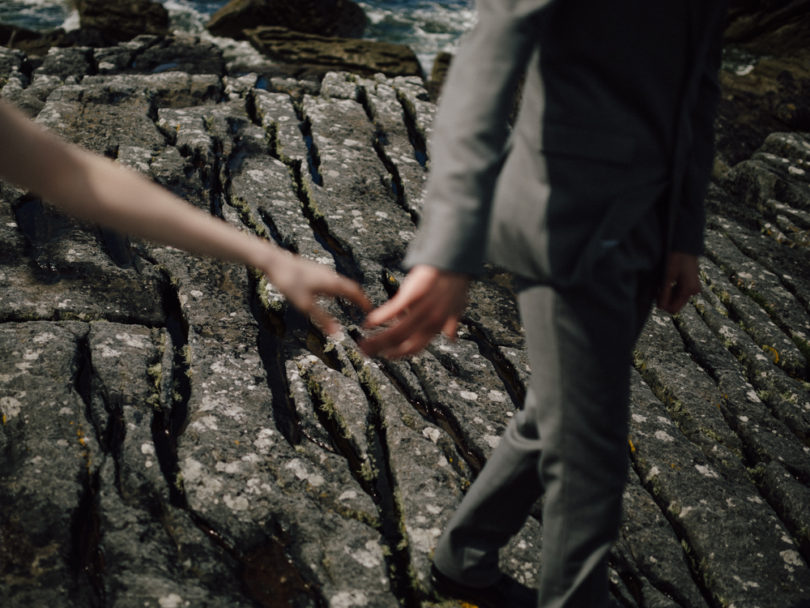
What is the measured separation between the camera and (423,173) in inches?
229

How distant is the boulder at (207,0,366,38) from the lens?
13.5 meters

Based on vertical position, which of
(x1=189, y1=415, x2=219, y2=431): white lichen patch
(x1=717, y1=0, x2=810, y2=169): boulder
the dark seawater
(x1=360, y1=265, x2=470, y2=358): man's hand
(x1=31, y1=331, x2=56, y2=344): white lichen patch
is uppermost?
(x1=360, y1=265, x2=470, y2=358): man's hand

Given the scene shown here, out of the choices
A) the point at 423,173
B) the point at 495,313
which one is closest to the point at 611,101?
the point at 495,313

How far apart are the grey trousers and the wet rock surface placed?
2.40 ft

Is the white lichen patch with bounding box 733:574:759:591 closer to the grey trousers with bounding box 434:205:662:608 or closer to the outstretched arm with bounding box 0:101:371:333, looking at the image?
the grey trousers with bounding box 434:205:662:608

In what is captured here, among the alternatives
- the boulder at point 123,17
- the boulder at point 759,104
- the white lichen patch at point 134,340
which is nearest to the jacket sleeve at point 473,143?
the white lichen patch at point 134,340

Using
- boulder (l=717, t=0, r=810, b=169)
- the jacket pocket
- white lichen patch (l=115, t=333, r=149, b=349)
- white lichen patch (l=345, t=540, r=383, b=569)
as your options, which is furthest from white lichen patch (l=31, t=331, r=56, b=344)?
boulder (l=717, t=0, r=810, b=169)

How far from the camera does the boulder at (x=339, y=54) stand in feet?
30.7

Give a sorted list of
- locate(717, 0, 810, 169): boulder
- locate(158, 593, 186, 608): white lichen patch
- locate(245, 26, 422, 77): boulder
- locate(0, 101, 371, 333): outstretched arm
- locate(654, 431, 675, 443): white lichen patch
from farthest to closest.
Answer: locate(245, 26, 422, 77): boulder
locate(717, 0, 810, 169): boulder
locate(654, 431, 675, 443): white lichen patch
locate(158, 593, 186, 608): white lichen patch
locate(0, 101, 371, 333): outstretched arm

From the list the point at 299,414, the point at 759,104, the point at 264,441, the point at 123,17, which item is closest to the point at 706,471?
the point at 299,414

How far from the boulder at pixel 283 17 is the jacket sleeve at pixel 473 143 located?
11.5 metres

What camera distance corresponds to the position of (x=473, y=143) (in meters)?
1.70

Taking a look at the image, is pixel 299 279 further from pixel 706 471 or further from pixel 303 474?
pixel 706 471

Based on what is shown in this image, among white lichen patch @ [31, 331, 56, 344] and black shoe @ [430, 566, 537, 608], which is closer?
black shoe @ [430, 566, 537, 608]
